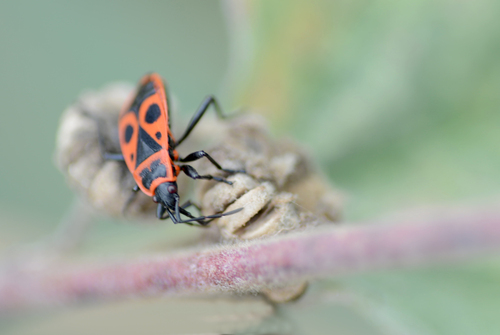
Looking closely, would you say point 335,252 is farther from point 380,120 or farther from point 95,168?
point 380,120

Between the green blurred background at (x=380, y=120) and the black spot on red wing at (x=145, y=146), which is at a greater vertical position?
the green blurred background at (x=380, y=120)

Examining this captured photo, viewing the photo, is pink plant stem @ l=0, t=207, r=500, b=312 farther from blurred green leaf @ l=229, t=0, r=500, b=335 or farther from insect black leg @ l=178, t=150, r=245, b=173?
blurred green leaf @ l=229, t=0, r=500, b=335

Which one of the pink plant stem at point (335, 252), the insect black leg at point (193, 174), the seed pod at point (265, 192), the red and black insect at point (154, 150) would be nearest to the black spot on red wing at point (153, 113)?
the red and black insect at point (154, 150)

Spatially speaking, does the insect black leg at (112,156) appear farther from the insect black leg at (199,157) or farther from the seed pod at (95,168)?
the insect black leg at (199,157)

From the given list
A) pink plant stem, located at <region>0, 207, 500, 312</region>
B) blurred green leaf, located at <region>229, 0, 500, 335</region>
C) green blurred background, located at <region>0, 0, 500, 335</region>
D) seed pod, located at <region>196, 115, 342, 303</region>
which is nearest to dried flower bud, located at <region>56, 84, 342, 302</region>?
seed pod, located at <region>196, 115, 342, 303</region>

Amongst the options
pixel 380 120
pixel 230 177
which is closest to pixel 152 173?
pixel 230 177

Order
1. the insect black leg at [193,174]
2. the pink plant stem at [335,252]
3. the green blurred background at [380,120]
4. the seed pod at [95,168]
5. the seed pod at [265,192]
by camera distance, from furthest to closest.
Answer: the green blurred background at [380,120]
the seed pod at [95,168]
the insect black leg at [193,174]
the seed pod at [265,192]
the pink plant stem at [335,252]

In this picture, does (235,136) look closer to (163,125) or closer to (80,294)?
(163,125)
